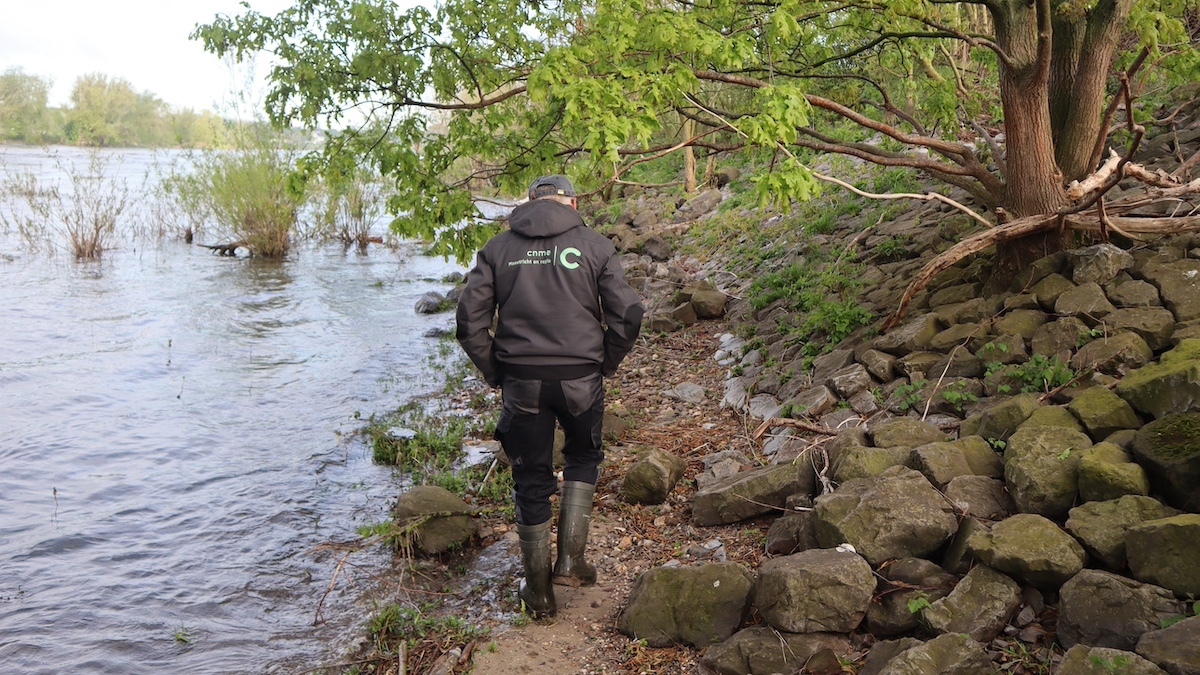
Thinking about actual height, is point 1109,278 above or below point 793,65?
below

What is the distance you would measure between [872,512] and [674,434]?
3.20 metres

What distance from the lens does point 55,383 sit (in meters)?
10.3

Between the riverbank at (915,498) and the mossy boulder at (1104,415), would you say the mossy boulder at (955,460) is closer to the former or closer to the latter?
the riverbank at (915,498)

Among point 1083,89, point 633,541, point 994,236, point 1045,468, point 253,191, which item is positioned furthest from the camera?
point 253,191

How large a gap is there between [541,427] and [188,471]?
456cm

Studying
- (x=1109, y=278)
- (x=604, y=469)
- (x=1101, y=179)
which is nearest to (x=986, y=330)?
(x=1109, y=278)

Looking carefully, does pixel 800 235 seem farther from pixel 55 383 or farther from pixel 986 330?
pixel 55 383

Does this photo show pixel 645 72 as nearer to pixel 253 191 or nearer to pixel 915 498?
pixel 915 498

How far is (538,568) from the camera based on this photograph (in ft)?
15.3

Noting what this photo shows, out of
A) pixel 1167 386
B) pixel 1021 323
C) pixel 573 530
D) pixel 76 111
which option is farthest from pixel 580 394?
pixel 76 111

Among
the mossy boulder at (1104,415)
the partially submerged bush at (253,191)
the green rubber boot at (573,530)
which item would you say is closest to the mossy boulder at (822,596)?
the green rubber boot at (573,530)

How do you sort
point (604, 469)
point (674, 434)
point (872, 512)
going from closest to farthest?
1. point (872, 512)
2. point (604, 469)
3. point (674, 434)

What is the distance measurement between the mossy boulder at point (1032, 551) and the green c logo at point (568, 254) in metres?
2.23

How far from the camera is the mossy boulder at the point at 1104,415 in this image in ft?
14.4
